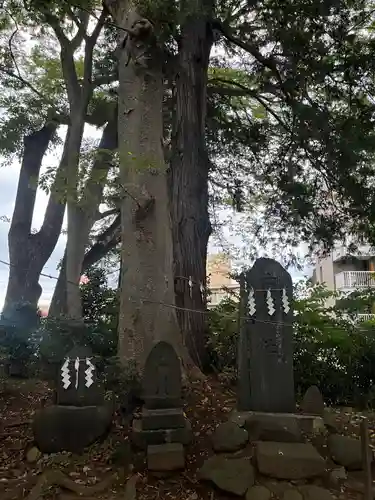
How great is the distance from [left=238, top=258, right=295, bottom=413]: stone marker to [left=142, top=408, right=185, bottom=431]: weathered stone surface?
0.67m

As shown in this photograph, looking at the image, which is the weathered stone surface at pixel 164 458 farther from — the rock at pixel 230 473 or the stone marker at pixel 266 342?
the stone marker at pixel 266 342

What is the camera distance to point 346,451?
416 cm

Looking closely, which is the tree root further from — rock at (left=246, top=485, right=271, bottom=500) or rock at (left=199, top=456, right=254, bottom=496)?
rock at (left=246, top=485, right=271, bottom=500)

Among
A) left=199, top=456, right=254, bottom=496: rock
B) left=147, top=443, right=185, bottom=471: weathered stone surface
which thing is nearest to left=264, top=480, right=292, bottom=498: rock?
left=199, top=456, right=254, bottom=496: rock

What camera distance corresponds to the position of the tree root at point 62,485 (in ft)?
12.3

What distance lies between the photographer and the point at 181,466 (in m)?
4.03

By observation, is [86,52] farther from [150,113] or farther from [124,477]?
[124,477]

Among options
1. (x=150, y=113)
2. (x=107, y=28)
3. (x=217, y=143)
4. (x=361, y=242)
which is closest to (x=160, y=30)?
(x=150, y=113)

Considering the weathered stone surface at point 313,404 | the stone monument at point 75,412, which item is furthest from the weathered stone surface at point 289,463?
the stone monument at point 75,412

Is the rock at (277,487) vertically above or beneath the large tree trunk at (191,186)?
beneath

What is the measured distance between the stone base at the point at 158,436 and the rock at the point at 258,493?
77cm

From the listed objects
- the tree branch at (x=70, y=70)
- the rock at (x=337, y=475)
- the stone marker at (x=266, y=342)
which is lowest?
the rock at (x=337, y=475)

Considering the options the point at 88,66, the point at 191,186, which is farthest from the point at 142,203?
the point at 88,66

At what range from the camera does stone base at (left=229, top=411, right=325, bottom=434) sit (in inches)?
170
